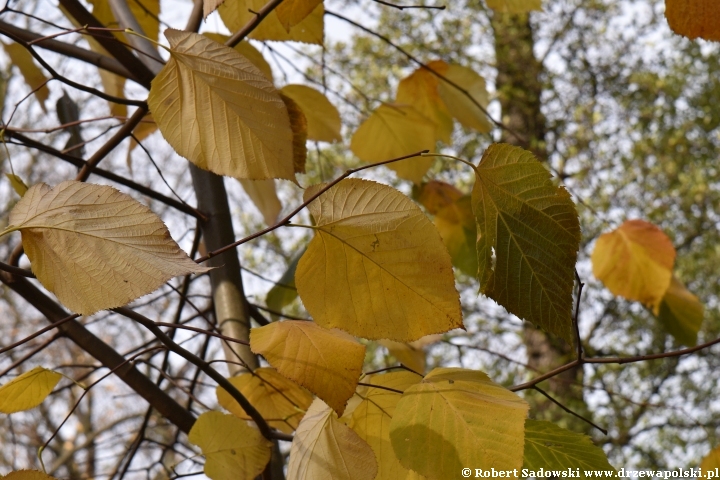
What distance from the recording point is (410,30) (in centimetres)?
357

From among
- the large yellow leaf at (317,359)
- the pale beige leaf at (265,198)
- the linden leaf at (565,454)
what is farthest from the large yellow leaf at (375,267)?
the pale beige leaf at (265,198)

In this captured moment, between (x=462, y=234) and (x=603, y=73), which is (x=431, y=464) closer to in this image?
(x=462, y=234)

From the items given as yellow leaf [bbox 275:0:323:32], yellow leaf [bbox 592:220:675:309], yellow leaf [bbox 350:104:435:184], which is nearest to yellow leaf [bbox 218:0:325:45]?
yellow leaf [bbox 275:0:323:32]

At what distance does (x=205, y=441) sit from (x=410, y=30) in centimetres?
341

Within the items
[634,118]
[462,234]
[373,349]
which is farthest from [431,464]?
[634,118]

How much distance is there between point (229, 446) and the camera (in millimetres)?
413

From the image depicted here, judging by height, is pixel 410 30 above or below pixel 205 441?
above

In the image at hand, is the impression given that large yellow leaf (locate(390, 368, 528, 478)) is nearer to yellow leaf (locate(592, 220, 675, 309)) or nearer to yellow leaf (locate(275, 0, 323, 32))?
yellow leaf (locate(275, 0, 323, 32))

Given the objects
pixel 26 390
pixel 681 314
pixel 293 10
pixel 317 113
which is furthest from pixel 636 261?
pixel 26 390

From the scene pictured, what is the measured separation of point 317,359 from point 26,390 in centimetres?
18

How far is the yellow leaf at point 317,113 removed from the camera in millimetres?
632

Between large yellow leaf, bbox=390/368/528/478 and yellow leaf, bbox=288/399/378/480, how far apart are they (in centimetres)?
2

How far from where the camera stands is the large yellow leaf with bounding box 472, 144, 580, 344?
13.5 inches

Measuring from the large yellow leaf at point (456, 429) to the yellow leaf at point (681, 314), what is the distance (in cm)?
46
